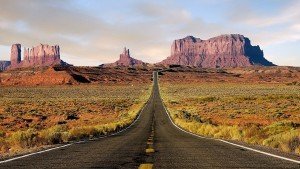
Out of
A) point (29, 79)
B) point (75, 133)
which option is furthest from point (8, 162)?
point (29, 79)

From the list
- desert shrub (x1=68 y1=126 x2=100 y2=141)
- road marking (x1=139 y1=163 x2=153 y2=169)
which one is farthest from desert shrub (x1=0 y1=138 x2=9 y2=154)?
road marking (x1=139 y1=163 x2=153 y2=169)

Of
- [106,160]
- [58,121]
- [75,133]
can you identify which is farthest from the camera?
[58,121]

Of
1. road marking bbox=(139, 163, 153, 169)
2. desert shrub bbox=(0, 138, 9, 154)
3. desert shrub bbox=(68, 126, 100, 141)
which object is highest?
road marking bbox=(139, 163, 153, 169)

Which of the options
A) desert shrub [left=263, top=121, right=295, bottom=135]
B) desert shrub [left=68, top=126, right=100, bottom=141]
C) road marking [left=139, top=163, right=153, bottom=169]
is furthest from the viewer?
desert shrub [left=263, top=121, right=295, bottom=135]

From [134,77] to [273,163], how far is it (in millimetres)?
187618

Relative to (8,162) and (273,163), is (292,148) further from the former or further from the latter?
(8,162)

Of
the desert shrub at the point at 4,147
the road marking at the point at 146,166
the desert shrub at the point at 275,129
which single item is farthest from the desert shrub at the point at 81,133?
the road marking at the point at 146,166

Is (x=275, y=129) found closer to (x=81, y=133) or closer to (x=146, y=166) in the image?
(x=81, y=133)

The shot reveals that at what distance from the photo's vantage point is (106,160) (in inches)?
401

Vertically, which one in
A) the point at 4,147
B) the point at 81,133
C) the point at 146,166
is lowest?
the point at 81,133

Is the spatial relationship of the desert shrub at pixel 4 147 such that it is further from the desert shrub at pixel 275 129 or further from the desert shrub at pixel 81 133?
the desert shrub at pixel 275 129

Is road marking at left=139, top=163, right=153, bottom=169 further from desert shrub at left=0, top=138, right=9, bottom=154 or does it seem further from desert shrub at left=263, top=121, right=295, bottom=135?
desert shrub at left=263, top=121, right=295, bottom=135

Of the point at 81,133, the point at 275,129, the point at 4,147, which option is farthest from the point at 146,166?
the point at 275,129

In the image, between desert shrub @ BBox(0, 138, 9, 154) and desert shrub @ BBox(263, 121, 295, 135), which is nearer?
desert shrub @ BBox(0, 138, 9, 154)
